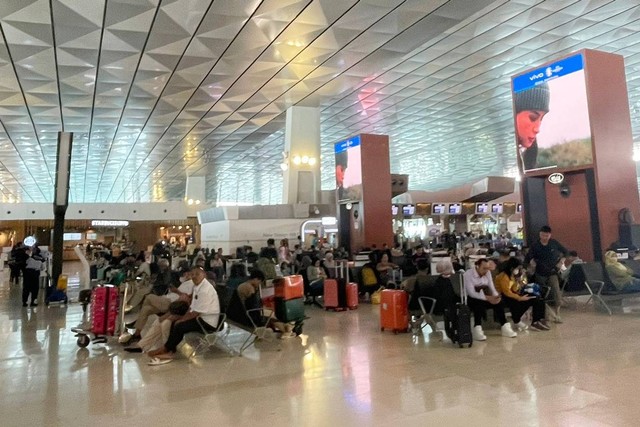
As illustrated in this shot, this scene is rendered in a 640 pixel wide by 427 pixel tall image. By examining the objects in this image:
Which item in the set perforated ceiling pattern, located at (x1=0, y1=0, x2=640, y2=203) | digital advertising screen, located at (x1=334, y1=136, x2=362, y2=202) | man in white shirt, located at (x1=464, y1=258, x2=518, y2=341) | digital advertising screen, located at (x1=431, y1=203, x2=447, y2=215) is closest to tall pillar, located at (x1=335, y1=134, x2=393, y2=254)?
digital advertising screen, located at (x1=334, y1=136, x2=362, y2=202)

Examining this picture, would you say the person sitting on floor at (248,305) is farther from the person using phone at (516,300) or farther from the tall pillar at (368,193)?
the tall pillar at (368,193)

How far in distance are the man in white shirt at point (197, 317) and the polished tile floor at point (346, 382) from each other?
0.31 meters

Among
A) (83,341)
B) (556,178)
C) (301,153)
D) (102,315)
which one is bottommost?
(83,341)

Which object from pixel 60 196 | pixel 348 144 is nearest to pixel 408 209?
pixel 348 144

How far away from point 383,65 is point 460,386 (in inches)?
422

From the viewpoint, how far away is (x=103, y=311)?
254 inches

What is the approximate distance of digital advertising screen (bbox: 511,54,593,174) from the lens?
30.5ft

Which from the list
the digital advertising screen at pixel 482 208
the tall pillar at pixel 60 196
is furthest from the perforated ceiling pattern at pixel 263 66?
the digital advertising screen at pixel 482 208

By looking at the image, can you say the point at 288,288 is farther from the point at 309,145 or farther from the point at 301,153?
the point at 309,145

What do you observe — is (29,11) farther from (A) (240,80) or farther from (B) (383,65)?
(B) (383,65)

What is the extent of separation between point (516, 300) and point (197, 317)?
4.49 m

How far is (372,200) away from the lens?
15344mm

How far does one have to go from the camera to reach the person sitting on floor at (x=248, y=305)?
607cm

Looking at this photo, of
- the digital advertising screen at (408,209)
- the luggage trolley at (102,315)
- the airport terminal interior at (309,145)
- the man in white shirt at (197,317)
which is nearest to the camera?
the airport terminal interior at (309,145)
